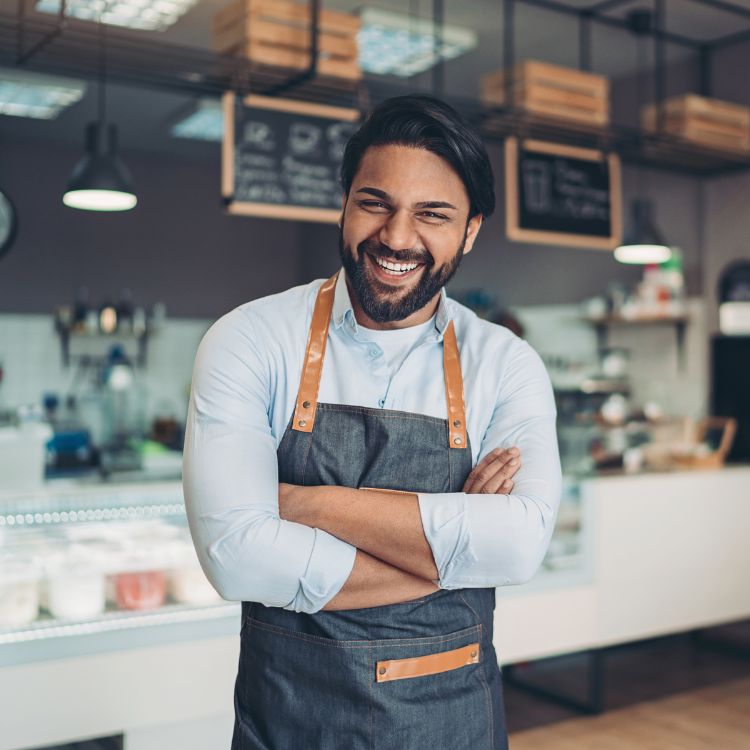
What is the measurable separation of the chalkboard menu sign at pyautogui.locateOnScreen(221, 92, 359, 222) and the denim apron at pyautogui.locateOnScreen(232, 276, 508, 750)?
238 centimetres

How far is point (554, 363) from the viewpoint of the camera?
254 inches

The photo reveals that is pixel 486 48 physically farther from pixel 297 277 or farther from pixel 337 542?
pixel 337 542

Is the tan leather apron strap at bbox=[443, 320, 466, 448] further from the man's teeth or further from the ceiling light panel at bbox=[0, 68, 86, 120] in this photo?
the ceiling light panel at bbox=[0, 68, 86, 120]

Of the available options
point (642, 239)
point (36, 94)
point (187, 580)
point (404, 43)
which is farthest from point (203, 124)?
point (187, 580)

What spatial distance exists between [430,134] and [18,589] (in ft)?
6.29

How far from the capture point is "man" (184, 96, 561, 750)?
→ 1.44 m

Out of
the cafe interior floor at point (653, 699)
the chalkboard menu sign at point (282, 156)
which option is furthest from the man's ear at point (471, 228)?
the cafe interior floor at point (653, 699)

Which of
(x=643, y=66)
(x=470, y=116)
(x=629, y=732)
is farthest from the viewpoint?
(x=643, y=66)

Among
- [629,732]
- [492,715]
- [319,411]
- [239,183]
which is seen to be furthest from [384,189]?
[629,732]

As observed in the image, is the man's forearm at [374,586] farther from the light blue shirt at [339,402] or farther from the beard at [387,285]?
the beard at [387,285]

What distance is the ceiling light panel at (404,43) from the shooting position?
198 inches

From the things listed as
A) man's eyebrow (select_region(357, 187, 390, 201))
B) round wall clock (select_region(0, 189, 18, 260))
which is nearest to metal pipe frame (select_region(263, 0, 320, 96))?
round wall clock (select_region(0, 189, 18, 260))

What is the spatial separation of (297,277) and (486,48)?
402cm

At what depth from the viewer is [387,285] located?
1.53 meters
